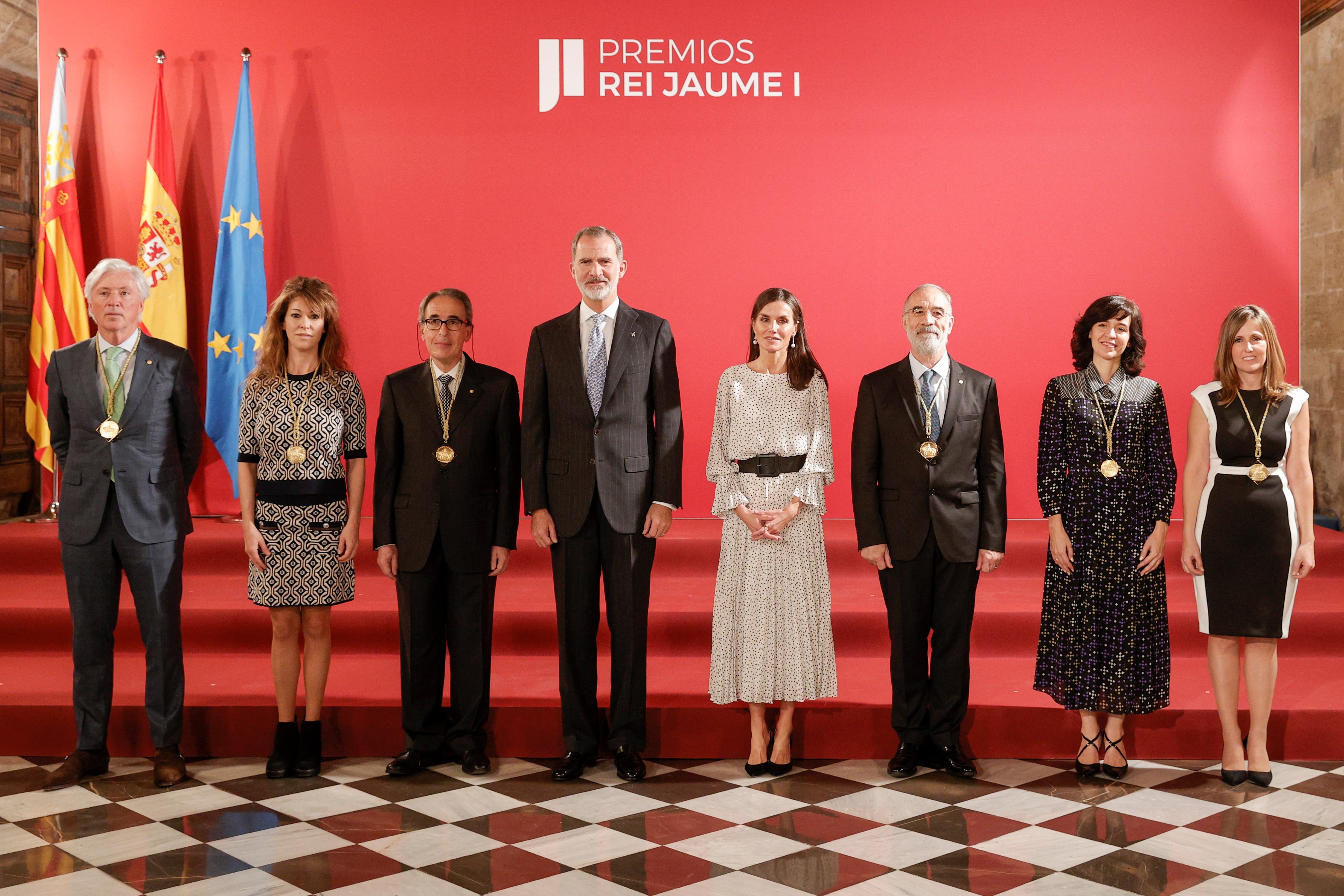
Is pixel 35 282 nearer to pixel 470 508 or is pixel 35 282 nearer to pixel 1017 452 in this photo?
pixel 470 508

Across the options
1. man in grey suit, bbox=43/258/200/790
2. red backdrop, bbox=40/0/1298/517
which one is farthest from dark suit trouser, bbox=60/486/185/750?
red backdrop, bbox=40/0/1298/517

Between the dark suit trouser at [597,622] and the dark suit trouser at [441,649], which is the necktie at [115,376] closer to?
the dark suit trouser at [441,649]

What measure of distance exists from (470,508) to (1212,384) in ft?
7.46

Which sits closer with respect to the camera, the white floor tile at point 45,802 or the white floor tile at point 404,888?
the white floor tile at point 404,888

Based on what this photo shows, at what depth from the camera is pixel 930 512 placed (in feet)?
10.5

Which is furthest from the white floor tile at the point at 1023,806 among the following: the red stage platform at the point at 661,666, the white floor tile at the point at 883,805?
the red stage platform at the point at 661,666

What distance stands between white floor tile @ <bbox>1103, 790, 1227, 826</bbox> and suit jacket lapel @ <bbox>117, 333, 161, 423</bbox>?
122 inches

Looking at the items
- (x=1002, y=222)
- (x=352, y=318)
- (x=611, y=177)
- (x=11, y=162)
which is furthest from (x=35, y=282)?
(x=1002, y=222)

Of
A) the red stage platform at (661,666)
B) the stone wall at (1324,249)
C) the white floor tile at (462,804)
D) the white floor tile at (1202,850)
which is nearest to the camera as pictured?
the white floor tile at (1202,850)

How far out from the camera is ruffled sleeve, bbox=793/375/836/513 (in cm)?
329

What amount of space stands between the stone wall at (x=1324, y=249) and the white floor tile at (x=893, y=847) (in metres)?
3.57

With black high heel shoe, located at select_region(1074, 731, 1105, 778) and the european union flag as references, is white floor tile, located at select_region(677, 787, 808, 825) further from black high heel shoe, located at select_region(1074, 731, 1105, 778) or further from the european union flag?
the european union flag

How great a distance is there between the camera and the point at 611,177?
5.45 metres

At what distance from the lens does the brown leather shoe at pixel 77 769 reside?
10.5 feet
